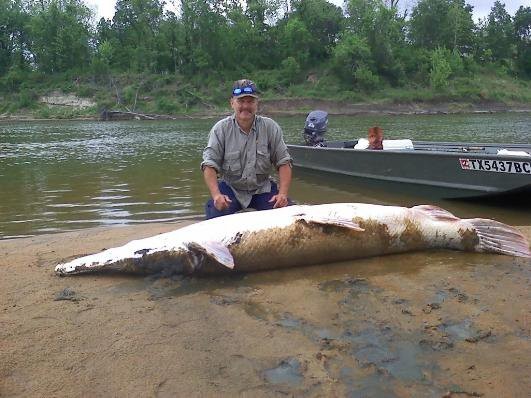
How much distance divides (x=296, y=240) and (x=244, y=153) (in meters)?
1.49

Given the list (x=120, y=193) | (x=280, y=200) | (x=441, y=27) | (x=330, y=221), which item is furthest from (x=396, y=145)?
(x=441, y=27)

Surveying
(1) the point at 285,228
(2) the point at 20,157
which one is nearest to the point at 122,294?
(1) the point at 285,228

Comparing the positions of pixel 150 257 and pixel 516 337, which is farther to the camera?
pixel 150 257

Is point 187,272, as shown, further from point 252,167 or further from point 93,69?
point 93,69

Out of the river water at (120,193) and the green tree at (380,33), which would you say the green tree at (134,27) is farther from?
the river water at (120,193)

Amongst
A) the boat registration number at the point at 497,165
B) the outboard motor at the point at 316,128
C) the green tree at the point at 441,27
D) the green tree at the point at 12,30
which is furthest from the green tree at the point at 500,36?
the boat registration number at the point at 497,165

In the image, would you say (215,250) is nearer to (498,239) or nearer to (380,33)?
(498,239)

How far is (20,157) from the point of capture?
1834 centimetres

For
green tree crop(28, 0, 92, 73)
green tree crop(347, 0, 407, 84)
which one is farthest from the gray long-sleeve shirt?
green tree crop(28, 0, 92, 73)

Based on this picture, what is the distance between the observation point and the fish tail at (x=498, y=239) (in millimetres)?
4719

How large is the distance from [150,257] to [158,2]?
81588 millimetres

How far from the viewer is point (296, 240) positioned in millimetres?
4441

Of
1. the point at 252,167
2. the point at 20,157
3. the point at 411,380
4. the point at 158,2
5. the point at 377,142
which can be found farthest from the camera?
the point at 158,2

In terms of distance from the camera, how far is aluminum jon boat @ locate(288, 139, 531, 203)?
8070mm
